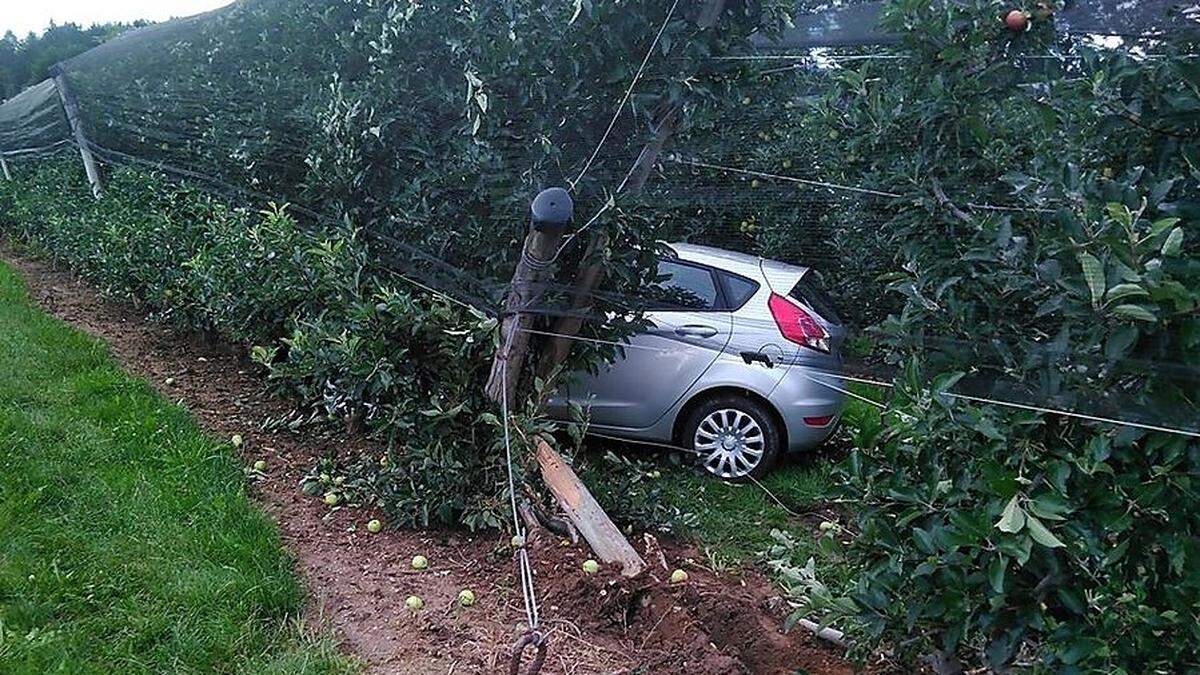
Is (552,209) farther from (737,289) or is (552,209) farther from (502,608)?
(737,289)

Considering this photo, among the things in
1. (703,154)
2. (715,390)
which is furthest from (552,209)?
(715,390)

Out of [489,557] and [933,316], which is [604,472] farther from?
[933,316]

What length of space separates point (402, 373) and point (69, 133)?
5.81 meters

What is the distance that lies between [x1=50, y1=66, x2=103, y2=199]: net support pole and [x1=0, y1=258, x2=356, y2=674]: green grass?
309 centimetres

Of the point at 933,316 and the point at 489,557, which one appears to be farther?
the point at 489,557

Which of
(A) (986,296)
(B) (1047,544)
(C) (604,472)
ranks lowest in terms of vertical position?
(C) (604,472)

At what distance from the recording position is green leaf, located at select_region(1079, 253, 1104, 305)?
4.87 ft

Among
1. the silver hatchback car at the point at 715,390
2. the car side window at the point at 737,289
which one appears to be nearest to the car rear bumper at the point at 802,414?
the silver hatchback car at the point at 715,390

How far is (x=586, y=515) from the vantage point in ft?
10.1

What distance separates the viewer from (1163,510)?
1.57 metres

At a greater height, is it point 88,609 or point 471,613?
point 88,609

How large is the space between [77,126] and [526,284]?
571cm

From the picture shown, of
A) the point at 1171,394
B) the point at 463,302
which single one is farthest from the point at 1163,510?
the point at 463,302

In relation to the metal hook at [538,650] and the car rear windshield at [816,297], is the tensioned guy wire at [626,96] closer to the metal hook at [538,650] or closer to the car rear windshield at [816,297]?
the car rear windshield at [816,297]
